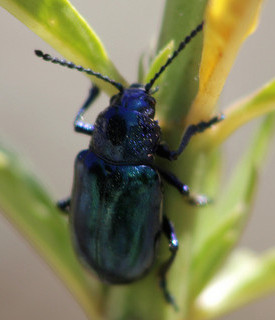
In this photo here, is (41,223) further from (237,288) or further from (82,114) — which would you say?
(237,288)

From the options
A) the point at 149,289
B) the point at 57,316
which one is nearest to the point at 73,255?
the point at 149,289

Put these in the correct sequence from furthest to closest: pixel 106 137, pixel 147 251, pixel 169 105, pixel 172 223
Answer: pixel 106 137, pixel 147 251, pixel 172 223, pixel 169 105

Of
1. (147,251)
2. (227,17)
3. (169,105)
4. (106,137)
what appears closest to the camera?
(227,17)

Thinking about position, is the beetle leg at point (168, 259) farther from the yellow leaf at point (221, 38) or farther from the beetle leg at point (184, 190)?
the yellow leaf at point (221, 38)

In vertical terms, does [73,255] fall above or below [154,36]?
below

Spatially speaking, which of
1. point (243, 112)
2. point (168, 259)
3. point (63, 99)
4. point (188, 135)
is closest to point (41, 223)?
point (168, 259)

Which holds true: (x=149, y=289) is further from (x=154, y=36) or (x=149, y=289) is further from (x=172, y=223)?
(x=154, y=36)

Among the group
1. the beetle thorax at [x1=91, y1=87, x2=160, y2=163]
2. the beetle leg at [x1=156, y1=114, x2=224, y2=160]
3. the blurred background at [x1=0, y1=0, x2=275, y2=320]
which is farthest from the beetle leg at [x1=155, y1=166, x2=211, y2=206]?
the blurred background at [x1=0, y1=0, x2=275, y2=320]
